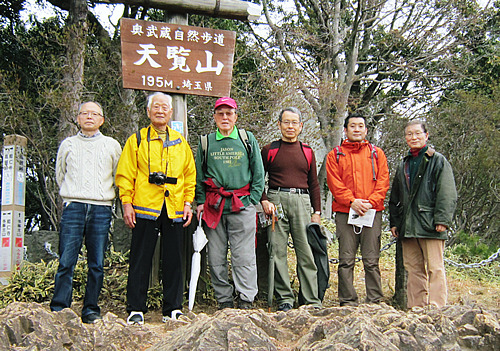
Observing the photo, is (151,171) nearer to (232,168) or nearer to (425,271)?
(232,168)

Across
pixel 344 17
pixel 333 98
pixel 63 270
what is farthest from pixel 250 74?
pixel 344 17

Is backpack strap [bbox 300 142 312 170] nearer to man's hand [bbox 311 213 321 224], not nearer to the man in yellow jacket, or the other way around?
man's hand [bbox 311 213 321 224]

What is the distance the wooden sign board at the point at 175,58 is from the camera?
14.9ft

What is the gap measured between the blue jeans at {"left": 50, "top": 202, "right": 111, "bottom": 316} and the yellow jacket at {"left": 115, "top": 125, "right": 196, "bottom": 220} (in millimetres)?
327

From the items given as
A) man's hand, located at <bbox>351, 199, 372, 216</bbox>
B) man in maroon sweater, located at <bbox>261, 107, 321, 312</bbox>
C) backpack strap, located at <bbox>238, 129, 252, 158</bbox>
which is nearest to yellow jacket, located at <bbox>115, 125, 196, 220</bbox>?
backpack strap, located at <bbox>238, 129, 252, 158</bbox>

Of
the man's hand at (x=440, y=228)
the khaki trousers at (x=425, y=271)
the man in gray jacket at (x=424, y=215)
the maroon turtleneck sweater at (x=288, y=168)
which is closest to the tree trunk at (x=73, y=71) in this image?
the maroon turtleneck sweater at (x=288, y=168)

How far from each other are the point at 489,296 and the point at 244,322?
19.7ft

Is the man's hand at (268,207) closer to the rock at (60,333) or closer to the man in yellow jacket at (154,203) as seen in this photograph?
the man in yellow jacket at (154,203)

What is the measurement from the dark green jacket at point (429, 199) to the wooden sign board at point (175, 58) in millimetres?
2221

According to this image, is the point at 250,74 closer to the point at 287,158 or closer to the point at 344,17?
the point at 287,158

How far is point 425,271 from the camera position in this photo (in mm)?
4445

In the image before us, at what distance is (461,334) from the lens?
1501 millimetres

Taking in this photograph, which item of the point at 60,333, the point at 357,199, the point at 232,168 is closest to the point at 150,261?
the point at 232,168

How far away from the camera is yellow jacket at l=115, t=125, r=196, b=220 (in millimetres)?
3932
